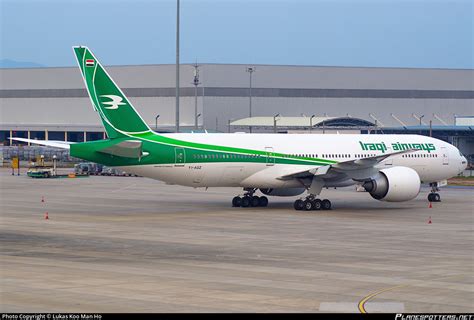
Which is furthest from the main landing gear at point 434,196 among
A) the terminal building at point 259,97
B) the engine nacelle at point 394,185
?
the terminal building at point 259,97

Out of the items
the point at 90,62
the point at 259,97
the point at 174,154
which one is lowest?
the point at 174,154

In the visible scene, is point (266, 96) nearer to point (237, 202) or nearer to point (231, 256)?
point (237, 202)

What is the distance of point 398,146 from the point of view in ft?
167

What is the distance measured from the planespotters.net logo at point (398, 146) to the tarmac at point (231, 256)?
10.2ft

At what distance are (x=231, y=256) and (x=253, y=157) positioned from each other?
17.5 meters

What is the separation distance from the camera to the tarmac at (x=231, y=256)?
2086 cm

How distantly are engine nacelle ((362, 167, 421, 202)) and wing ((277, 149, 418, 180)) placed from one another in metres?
0.59

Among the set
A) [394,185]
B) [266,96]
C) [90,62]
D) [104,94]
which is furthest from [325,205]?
[266,96]

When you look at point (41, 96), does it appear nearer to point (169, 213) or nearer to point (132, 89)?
point (132, 89)

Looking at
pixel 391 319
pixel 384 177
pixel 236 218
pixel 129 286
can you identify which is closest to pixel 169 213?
pixel 236 218

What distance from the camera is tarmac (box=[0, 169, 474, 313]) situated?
68.4 ft

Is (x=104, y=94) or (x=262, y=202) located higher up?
(x=104, y=94)

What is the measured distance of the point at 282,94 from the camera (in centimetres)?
12256

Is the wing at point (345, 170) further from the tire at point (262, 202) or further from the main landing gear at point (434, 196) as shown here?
the main landing gear at point (434, 196)
